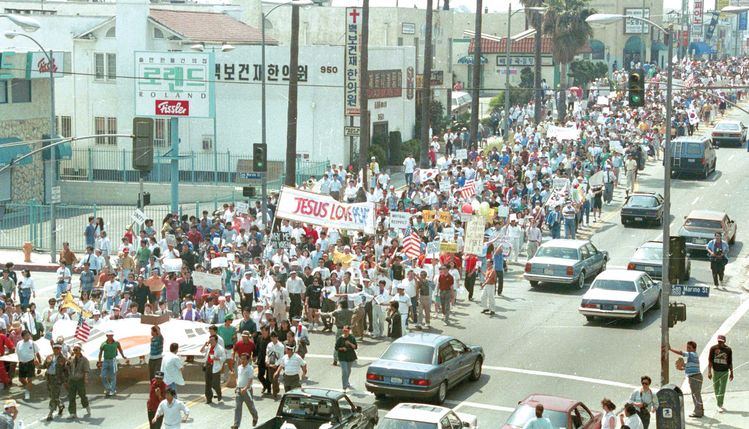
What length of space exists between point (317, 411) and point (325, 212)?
13.7 metres

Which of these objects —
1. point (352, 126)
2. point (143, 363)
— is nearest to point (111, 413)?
point (143, 363)

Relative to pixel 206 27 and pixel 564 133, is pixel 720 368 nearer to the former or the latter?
pixel 564 133

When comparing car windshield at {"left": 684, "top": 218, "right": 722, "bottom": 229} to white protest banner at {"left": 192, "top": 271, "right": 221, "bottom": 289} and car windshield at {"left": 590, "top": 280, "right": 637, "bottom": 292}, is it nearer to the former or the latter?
car windshield at {"left": 590, "top": 280, "right": 637, "bottom": 292}

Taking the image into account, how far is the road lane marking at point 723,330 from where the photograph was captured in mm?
26664

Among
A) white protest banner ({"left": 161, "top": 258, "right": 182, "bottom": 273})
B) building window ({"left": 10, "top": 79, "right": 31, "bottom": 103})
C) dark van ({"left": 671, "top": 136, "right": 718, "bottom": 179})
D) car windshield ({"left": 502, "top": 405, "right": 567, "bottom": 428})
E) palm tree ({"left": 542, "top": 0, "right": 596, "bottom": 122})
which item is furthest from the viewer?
palm tree ({"left": 542, "top": 0, "right": 596, "bottom": 122})

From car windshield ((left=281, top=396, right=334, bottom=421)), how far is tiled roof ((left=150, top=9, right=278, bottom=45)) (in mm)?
39581

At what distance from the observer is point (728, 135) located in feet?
213

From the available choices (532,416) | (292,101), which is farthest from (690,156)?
(532,416)

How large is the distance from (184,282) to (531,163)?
2135 centimetres

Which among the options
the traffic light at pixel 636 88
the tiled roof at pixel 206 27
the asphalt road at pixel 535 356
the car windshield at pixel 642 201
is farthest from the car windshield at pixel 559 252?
the tiled roof at pixel 206 27

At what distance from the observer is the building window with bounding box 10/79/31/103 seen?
52.7m

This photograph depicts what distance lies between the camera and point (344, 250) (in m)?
33.6

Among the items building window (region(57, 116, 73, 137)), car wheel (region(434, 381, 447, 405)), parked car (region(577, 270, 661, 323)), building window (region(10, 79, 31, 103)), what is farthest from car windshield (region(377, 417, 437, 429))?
building window (region(57, 116, 73, 137))

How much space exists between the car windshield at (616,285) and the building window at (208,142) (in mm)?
30481
